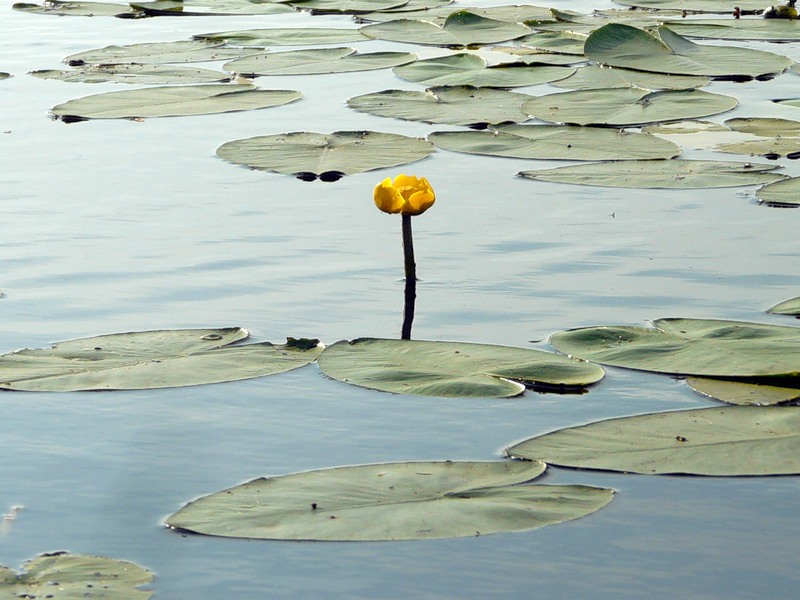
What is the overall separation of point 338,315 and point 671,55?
3781 millimetres

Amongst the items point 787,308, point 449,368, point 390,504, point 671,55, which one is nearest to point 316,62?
point 671,55

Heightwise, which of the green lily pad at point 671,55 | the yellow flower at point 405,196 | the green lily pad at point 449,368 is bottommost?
the green lily pad at point 449,368

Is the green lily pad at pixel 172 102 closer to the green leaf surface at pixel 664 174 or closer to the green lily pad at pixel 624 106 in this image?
the green lily pad at pixel 624 106

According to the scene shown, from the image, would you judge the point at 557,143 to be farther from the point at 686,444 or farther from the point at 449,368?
the point at 686,444

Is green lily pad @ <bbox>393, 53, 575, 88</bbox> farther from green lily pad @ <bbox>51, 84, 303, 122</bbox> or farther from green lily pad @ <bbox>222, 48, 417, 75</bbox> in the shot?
green lily pad @ <bbox>51, 84, 303, 122</bbox>

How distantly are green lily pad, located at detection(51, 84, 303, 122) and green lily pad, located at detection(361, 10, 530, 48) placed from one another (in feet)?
5.06

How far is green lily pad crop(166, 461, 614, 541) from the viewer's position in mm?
2297

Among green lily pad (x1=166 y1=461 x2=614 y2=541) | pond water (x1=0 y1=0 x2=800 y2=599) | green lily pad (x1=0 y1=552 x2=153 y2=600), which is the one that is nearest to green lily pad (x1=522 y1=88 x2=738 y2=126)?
pond water (x1=0 y1=0 x2=800 y2=599)

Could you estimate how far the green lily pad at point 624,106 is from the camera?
559 cm

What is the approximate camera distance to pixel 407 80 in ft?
21.6

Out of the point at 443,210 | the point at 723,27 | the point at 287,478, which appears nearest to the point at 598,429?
the point at 287,478

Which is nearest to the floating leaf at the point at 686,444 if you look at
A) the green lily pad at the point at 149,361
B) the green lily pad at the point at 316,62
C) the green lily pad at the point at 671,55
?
the green lily pad at the point at 149,361

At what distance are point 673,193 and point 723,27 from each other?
10.9ft

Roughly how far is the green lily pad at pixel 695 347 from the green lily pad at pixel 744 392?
22mm
